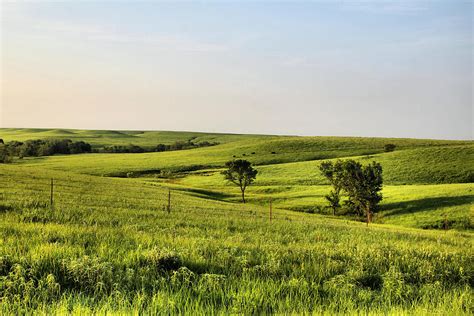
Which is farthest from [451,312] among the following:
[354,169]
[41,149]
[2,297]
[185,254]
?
[41,149]

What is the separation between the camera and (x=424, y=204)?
54.6 m

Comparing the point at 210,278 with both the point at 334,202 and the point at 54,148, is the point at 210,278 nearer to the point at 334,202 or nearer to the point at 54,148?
Result: the point at 334,202

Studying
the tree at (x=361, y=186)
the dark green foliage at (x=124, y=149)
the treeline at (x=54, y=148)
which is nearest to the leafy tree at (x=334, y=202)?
the tree at (x=361, y=186)

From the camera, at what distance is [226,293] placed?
535 cm

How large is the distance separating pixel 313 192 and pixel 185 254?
211 feet

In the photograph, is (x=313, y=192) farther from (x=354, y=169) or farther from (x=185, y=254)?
(x=185, y=254)

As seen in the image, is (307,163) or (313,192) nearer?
(313,192)

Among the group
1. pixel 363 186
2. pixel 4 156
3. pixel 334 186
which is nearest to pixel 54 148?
pixel 4 156

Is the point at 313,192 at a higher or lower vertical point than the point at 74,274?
lower

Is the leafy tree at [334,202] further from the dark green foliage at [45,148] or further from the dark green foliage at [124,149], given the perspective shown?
the dark green foliage at [124,149]

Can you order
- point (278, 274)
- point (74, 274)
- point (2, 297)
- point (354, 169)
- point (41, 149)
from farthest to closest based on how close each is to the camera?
point (41, 149), point (354, 169), point (278, 274), point (74, 274), point (2, 297)

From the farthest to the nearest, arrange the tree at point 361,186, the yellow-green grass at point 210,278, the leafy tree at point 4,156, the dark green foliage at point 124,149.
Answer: the dark green foliage at point 124,149 < the leafy tree at point 4,156 < the tree at point 361,186 < the yellow-green grass at point 210,278

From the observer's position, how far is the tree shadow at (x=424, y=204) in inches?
2091

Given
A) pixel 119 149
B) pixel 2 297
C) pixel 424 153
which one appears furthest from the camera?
pixel 119 149
